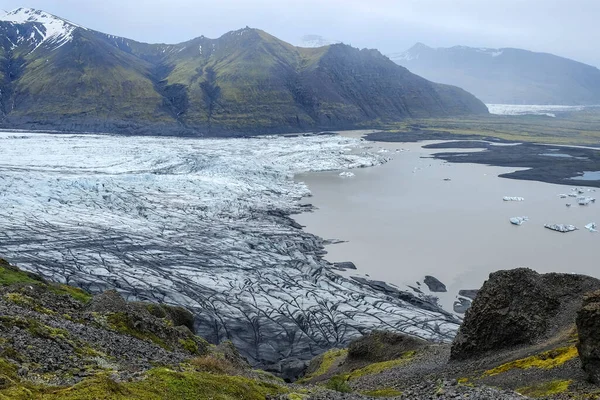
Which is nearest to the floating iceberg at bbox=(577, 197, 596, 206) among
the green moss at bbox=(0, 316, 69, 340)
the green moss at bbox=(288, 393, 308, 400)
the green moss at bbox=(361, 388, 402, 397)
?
the green moss at bbox=(361, 388, 402, 397)

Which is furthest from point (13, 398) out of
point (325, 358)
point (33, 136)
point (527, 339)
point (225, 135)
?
point (225, 135)

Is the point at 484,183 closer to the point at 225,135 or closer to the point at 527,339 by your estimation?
the point at 527,339

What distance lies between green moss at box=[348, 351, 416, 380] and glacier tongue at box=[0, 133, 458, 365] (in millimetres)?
6172

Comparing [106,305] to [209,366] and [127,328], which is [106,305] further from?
[209,366]

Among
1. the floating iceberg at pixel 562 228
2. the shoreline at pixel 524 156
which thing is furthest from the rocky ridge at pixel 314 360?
the shoreline at pixel 524 156

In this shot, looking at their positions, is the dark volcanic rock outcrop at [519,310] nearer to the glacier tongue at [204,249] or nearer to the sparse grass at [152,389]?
the glacier tongue at [204,249]

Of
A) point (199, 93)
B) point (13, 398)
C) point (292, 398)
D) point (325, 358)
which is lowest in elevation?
point (325, 358)

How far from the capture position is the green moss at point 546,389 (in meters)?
14.5

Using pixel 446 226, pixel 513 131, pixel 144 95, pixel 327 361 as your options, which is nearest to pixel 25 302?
pixel 327 361

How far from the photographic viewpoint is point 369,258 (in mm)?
43281

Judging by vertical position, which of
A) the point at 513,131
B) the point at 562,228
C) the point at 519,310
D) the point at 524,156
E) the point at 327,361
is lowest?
the point at 327,361

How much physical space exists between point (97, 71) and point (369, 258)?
15213cm

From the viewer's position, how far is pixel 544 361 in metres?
17.5

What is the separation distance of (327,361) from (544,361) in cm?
1259
